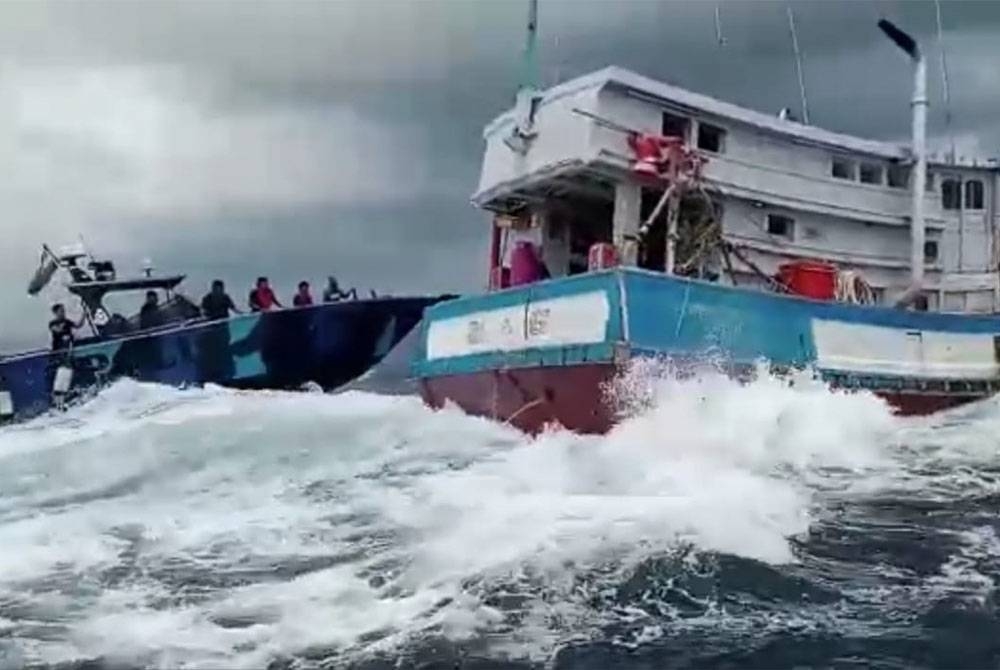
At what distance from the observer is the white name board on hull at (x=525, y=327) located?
12.3 meters

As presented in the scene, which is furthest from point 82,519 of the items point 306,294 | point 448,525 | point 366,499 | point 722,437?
point 306,294

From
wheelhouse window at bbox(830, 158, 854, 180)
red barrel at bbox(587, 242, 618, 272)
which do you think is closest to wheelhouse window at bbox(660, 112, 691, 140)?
red barrel at bbox(587, 242, 618, 272)

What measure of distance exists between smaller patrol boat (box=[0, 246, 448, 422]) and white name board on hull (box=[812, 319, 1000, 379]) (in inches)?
398

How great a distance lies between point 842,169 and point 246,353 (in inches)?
439

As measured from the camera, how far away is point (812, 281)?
1518 centimetres

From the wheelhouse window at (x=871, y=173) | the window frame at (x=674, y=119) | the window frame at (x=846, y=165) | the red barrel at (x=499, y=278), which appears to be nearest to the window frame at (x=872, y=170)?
the wheelhouse window at (x=871, y=173)

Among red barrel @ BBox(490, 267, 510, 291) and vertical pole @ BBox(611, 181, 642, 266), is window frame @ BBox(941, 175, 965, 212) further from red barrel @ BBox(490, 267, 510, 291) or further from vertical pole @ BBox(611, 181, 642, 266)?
red barrel @ BBox(490, 267, 510, 291)

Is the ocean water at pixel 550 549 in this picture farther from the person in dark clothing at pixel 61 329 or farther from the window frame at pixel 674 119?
the person in dark clothing at pixel 61 329

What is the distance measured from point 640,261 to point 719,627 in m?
9.92

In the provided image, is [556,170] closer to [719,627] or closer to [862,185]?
[862,185]

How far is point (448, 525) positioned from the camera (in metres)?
7.54

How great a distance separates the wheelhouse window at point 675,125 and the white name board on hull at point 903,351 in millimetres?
3392

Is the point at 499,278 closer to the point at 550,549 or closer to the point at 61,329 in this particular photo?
the point at 61,329

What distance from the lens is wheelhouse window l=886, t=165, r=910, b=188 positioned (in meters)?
17.8
